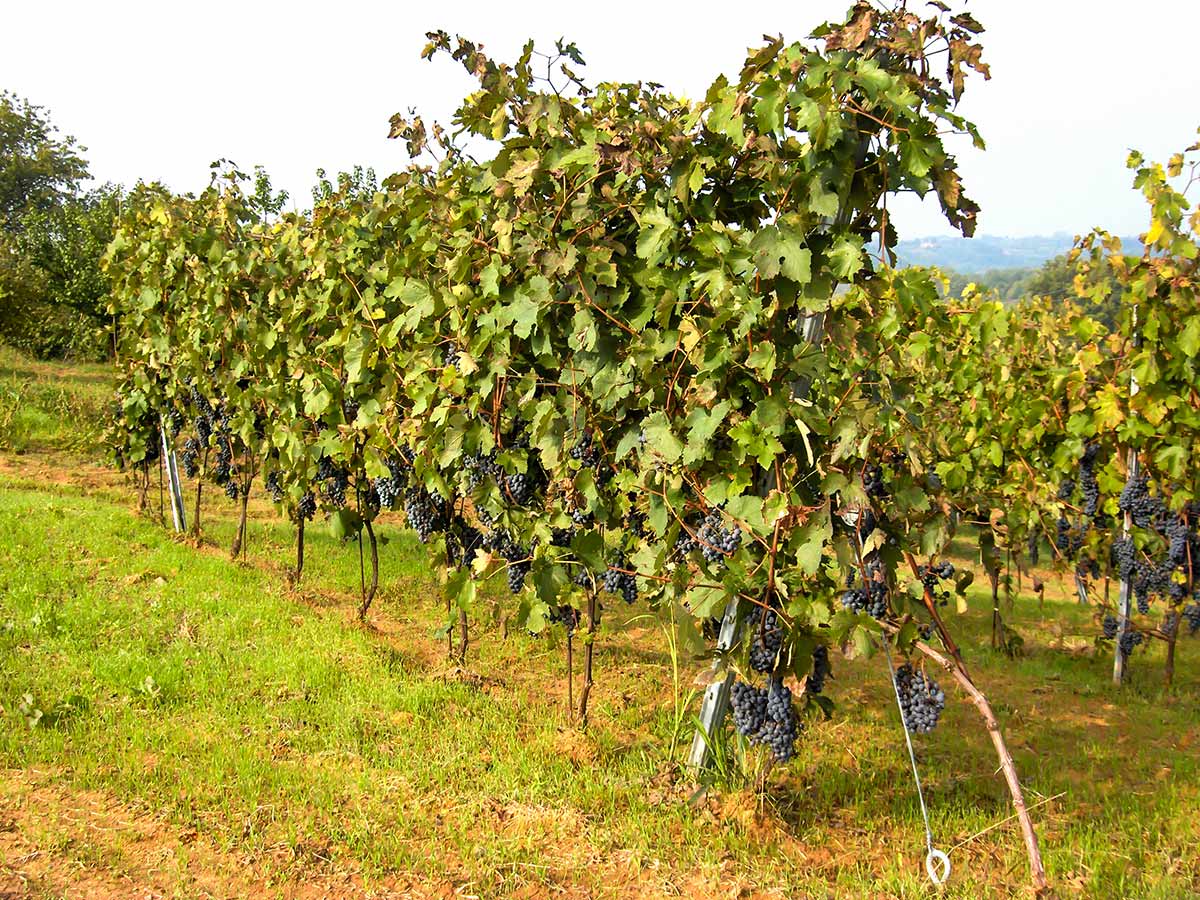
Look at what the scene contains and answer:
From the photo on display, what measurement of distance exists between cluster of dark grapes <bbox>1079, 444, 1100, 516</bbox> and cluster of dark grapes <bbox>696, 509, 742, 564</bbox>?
12.4 feet

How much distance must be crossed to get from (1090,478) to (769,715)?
3.93 meters

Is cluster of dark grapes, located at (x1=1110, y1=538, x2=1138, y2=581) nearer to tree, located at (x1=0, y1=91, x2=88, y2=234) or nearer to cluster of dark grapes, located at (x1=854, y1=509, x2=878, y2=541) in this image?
cluster of dark grapes, located at (x1=854, y1=509, x2=878, y2=541)

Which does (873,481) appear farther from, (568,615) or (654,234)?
(568,615)

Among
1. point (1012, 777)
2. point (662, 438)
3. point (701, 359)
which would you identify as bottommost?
point (1012, 777)

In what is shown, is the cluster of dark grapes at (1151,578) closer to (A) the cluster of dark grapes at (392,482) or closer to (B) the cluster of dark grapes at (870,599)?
(B) the cluster of dark grapes at (870,599)

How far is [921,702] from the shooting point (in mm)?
2742

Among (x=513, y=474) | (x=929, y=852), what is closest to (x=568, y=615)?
(x=513, y=474)

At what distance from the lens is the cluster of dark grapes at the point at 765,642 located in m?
2.86

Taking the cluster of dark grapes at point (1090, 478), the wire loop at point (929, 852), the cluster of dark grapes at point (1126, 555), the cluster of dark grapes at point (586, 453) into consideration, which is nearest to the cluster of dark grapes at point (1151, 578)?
the cluster of dark grapes at point (1126, 555)

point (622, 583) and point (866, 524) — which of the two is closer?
point (866, 524)

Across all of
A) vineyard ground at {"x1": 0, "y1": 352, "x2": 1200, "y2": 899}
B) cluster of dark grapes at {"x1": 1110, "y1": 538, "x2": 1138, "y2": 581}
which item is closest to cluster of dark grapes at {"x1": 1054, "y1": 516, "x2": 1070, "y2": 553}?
vineyard ground at {"x1": 0, "y1": 352, "x2": 1200, "y2": 899}

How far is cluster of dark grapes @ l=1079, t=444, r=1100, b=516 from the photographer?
5.62m

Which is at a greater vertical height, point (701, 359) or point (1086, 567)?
point (701, 359)

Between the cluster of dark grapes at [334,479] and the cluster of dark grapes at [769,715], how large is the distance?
323cm
